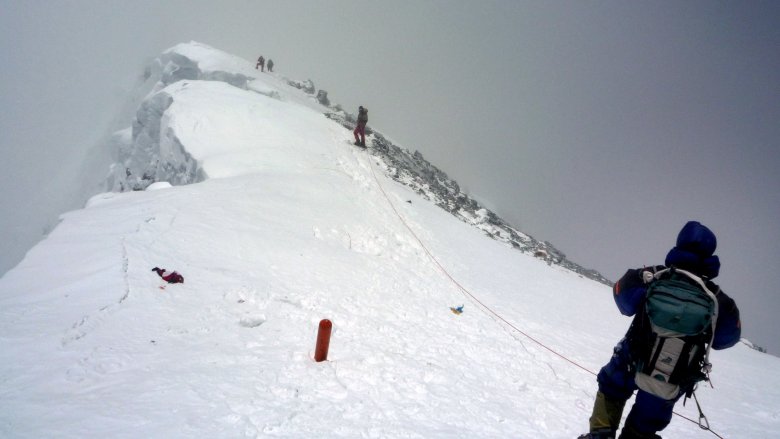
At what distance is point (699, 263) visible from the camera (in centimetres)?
305

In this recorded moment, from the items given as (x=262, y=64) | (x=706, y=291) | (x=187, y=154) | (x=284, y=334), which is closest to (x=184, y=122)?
(x=187, y=154)

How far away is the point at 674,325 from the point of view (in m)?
2.87

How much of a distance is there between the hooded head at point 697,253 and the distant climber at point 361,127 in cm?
1770

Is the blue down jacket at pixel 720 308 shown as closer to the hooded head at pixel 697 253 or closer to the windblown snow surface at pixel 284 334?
the hooded head at pixel 697 253

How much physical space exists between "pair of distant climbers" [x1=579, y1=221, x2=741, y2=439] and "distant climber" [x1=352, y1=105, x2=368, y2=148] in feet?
58.2

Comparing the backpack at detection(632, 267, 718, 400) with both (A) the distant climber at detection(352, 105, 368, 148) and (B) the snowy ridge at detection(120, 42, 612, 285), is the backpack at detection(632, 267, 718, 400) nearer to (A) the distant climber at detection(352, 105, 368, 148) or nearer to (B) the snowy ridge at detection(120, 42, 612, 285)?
(B) the snowy ridge at detection(120, 42, 612, 285)

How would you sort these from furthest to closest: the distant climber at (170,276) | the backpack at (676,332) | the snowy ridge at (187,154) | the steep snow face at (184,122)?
1. the snowy ridge at (187,154)
2. the steep snow face at (184,122)
3. the distant climber at (170,276)
4. the backpack at (676,332)

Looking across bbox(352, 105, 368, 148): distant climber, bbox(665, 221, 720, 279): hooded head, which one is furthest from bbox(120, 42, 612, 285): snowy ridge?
bbox(665, 221, 720, 279): hooded head

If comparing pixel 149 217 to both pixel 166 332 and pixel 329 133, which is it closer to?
pixel 166 332

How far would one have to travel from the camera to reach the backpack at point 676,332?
283cm

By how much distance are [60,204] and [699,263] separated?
219 feet

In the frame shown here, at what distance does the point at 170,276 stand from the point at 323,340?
3.05 m

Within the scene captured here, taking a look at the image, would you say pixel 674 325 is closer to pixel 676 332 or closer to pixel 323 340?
pixel 676 332

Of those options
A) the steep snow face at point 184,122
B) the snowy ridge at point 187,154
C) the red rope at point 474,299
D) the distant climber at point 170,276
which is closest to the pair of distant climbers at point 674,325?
the red rope at point 474,299
